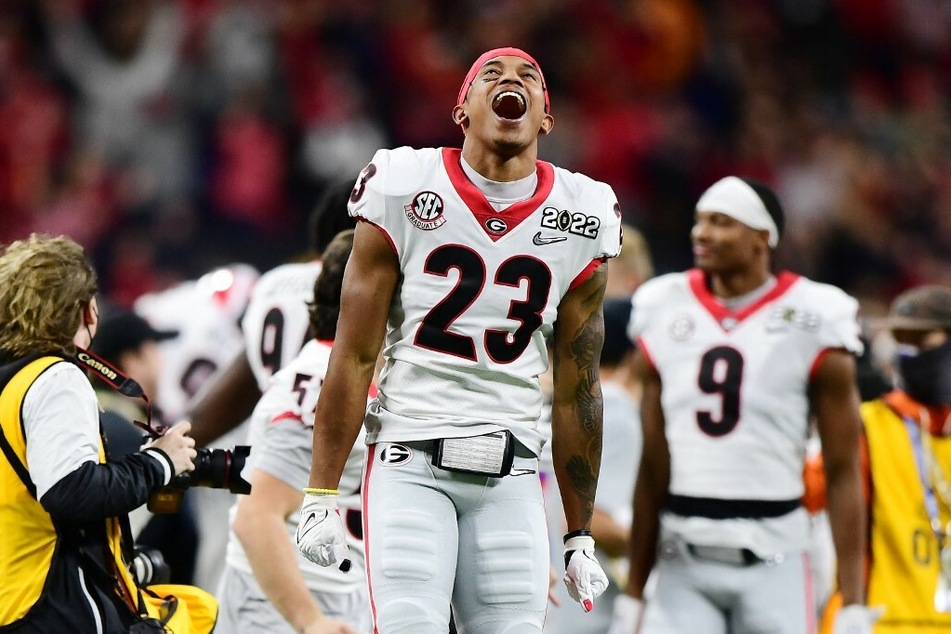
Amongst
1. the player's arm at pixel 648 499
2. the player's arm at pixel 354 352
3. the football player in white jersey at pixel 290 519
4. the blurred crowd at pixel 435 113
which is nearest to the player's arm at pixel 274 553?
the football player in white jersey at pixel 290 519

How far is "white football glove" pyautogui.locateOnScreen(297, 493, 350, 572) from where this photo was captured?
3.30 meters

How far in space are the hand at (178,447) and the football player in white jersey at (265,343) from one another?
1.30 metres

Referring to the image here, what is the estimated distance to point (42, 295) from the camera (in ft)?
11.7

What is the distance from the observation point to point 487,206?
136 inches

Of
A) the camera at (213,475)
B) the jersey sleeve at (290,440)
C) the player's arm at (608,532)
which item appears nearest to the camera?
the camera at (213,475)

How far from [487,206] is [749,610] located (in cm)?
211

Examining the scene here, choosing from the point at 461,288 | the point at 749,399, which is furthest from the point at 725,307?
the point at 461,288

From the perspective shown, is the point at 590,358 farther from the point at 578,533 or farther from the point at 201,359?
the point at 201,359

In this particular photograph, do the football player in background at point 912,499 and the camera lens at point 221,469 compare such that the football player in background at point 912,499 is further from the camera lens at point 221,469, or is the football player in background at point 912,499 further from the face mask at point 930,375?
the camera lens at point 221,469

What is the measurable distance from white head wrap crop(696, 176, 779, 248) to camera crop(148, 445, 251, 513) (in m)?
2.19

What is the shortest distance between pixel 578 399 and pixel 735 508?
159cm

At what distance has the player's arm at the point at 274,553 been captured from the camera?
160 inches

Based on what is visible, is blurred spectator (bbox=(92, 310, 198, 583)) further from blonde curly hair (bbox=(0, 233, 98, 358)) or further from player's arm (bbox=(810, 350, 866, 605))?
player's arm (bbox=(810, 350, 866, 605))

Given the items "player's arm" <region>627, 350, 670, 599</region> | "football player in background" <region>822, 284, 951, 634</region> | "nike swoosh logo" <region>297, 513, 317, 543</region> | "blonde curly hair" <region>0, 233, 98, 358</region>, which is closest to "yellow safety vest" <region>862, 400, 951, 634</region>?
"football player in background" <region>822, 284, 951, 634</region>
